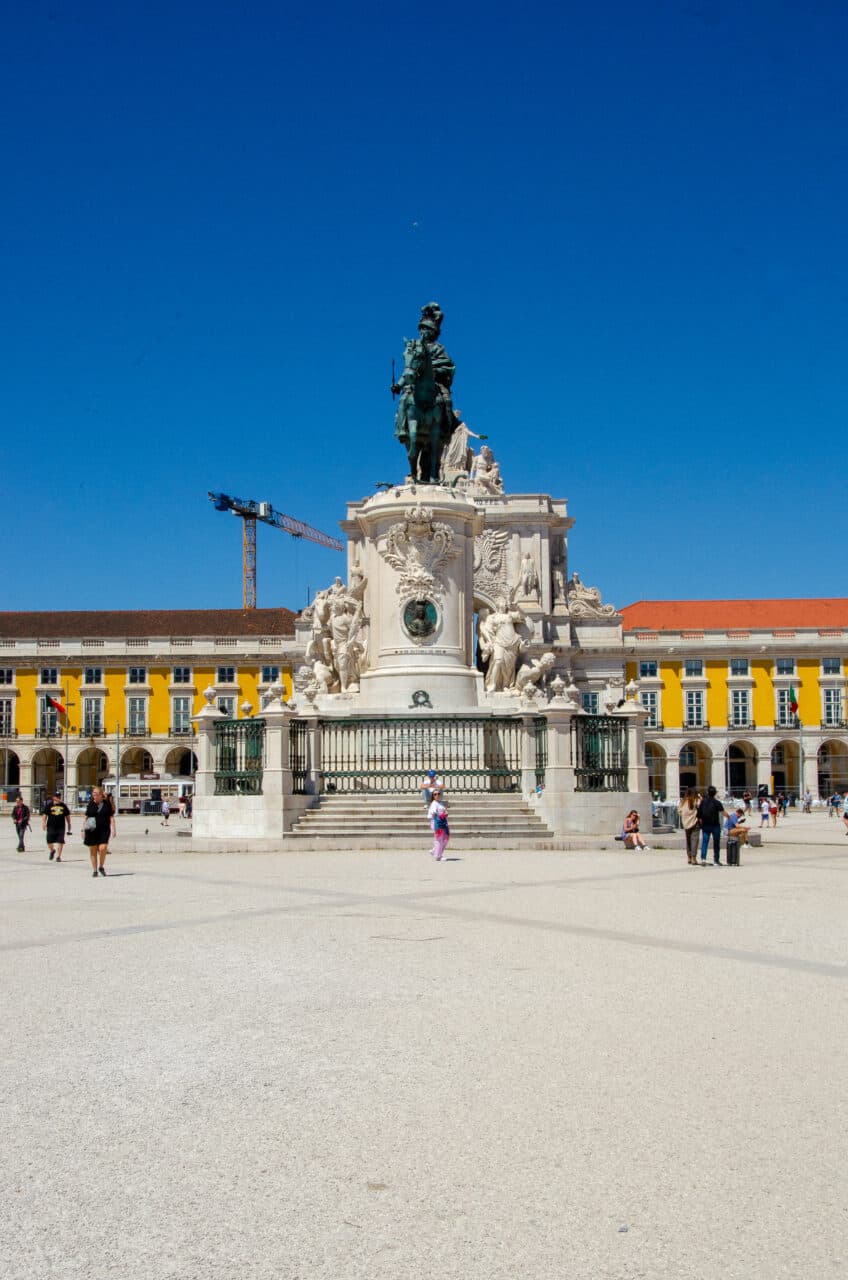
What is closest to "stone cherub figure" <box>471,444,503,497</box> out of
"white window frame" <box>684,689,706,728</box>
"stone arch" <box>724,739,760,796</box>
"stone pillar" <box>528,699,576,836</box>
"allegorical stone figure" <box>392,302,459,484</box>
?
"white window frame" <box>684,689,706,728</box>

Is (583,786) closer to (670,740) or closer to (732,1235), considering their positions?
(732,1235)

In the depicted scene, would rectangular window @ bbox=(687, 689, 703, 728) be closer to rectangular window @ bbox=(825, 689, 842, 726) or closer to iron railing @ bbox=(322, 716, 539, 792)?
rectangular window @ bbox=(825, 689, 842, 726)

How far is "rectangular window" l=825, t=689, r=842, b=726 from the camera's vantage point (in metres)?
79.1

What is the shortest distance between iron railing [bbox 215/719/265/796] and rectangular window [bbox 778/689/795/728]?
62936 mm

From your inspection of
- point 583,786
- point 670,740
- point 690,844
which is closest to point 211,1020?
point 690,844

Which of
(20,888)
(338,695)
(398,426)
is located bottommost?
(20,888)

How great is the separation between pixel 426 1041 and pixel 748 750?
255 feet

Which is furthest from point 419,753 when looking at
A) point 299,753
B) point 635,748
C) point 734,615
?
point 734,615

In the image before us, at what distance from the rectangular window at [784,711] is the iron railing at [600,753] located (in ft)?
200

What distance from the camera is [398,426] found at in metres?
25.4

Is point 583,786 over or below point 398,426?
below

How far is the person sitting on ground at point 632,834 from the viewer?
1992 cm

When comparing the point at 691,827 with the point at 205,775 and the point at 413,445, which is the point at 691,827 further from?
the point at 413,445

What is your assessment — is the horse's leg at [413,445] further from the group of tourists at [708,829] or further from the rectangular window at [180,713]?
the rectangular window at [180,713]
